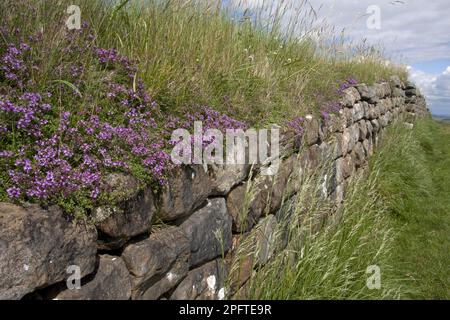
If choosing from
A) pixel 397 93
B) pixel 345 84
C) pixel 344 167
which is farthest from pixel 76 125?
pixel 397 93

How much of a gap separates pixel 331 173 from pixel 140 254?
3.03 m

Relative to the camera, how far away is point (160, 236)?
199 centimetres

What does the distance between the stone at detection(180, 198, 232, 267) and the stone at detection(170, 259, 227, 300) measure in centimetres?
5

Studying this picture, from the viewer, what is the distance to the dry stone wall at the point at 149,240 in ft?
4.60

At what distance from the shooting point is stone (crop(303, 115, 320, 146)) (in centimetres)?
381

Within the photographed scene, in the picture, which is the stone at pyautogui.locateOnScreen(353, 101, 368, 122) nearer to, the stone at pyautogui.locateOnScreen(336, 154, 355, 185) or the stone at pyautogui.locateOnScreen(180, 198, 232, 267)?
the stone at pyautogui.locateOnScreen(336, 154, 355, 185)

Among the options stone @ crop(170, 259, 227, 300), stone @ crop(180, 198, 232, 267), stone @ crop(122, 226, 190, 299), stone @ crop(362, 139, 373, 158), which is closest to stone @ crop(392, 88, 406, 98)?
Answer: stone @ crop(362, 139, 373, 158)

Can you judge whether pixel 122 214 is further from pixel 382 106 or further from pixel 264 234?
pixel 382 106

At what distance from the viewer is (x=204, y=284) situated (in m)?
2.28

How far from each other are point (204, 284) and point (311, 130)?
88.7 inches

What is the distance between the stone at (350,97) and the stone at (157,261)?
4.02 metres

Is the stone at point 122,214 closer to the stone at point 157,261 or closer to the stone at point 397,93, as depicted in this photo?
the stone at point 157,261
